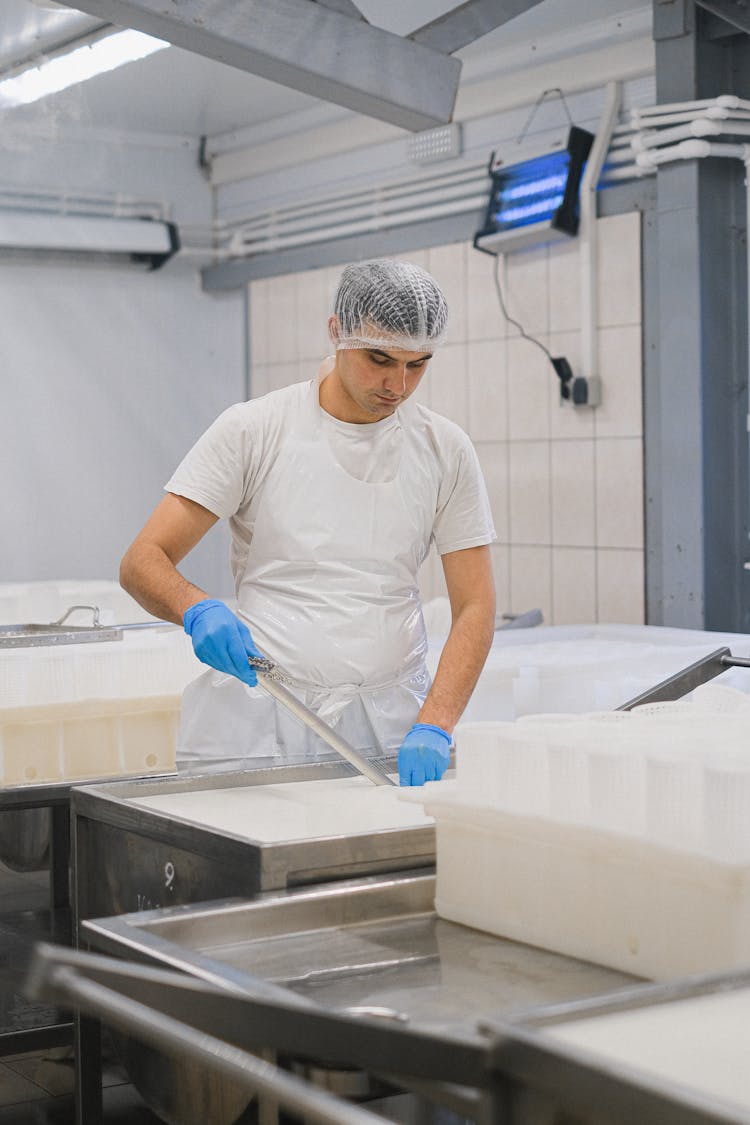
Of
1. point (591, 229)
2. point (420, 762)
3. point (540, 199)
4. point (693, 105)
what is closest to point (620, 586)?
point (591, 229)

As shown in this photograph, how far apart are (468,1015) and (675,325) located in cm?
309

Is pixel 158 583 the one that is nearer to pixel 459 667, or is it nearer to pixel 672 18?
pixel 459 667

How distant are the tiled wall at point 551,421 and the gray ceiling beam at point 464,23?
150 cm

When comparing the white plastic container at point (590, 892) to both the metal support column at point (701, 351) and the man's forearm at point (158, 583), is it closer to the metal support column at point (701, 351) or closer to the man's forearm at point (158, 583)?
the man's forearm at point (158, 583)

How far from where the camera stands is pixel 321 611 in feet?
6.59

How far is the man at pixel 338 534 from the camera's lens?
1969mm

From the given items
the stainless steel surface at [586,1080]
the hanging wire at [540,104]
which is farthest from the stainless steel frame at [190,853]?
the hanging wire at [540,104]

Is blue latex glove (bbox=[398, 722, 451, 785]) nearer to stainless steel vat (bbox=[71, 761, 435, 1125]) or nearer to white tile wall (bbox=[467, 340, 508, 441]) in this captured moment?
stainless steel vat (bbox=[71, 761, 435, 1125])

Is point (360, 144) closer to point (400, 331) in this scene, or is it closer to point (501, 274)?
point (501, 274)

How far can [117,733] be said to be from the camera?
8.68 ft

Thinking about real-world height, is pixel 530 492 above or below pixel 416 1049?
above

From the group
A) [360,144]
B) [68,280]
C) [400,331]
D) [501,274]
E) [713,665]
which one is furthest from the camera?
[360,144]

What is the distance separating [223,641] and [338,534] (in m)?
0.33

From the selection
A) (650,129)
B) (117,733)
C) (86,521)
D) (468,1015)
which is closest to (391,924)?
(468,1015)
